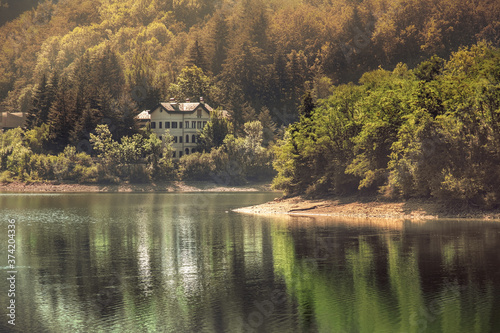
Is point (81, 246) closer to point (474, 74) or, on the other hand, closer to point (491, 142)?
point (491, 142)

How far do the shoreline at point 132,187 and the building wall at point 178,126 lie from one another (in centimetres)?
1532

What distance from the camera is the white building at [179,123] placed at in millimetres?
176375

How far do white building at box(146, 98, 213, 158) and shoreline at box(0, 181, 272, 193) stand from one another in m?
15.5

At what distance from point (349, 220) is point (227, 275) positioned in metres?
36.8

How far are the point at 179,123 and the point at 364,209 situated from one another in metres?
99.6

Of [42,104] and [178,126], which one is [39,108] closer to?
[42,104]

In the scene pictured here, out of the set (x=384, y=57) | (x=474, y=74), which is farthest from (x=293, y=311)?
(x=384, y=57)

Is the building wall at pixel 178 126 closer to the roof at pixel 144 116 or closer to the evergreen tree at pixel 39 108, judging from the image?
the roof at pixel 144 116

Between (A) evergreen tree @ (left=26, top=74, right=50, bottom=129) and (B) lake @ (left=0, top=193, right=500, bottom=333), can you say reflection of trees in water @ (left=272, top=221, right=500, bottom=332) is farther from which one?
(A) evergreen tree @ (left=26, top=74, right=50, bottom=129)

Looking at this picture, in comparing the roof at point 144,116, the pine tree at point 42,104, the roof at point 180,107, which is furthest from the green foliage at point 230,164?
the pine tree at point 42,104

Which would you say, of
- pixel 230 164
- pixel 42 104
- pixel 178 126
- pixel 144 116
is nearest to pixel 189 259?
pixel 230 164

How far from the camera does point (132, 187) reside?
161 metres

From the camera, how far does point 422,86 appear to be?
83188 mm

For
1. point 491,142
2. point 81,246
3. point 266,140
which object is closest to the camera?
point 81,246
